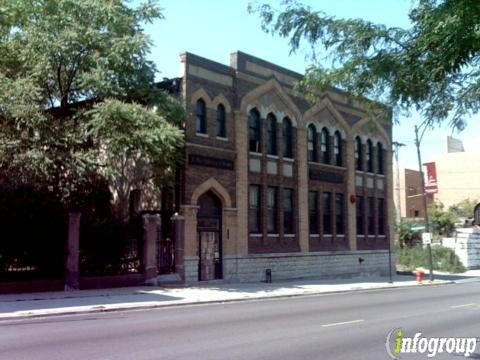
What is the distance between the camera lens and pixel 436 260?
44.0 meters

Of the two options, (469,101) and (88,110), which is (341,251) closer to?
(88,110)

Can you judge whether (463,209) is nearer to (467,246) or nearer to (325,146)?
(467,246)

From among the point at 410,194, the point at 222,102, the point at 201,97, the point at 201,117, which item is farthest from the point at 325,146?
the point at 410,194

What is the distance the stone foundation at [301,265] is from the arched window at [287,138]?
5301 mm

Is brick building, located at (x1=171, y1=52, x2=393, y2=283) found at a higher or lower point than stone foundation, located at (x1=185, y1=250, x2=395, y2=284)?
higher

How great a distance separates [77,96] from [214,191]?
7207 mm

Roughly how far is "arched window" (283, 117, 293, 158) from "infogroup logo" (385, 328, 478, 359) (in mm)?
21654

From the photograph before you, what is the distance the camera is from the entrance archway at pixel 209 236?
89.6 feet

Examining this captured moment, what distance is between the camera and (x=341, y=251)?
35656 millimetres

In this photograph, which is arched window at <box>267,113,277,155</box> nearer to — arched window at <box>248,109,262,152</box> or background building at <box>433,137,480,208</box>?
arched window at <box>248,109,262,152</box>

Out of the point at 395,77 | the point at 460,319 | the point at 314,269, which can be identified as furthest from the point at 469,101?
the point at 314,269

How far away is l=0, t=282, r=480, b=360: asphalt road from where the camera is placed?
988 cm

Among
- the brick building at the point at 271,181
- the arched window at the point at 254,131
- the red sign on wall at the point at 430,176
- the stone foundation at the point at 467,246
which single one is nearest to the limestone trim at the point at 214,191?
the brick building at the point at 271,181

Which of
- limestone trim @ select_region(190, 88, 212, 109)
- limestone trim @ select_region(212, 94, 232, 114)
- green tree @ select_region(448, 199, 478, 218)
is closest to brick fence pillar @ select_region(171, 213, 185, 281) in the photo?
limestone trim @ select_region(190, 88, 212, 109)
